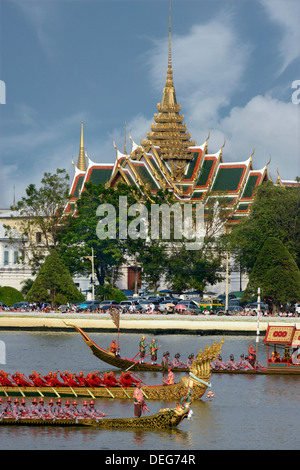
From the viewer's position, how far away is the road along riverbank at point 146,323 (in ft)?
195

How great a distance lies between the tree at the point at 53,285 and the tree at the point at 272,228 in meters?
13.0

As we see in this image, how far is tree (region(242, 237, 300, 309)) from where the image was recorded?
60688 millimetres

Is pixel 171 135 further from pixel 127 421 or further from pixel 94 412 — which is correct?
pixel 127 421

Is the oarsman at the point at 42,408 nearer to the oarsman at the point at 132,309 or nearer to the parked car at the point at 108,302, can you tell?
the oarsman at the point at 132,309

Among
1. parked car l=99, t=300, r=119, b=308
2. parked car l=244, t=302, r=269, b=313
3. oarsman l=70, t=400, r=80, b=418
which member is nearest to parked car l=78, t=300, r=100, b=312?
parked car l=99, t=300, r=119, b=308

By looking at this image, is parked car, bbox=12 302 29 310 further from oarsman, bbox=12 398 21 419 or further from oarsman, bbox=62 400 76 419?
oarsman, bbox=62 400 76 419

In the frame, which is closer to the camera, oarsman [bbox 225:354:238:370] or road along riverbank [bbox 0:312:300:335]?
oarsman [bbox 225:354:238:370]

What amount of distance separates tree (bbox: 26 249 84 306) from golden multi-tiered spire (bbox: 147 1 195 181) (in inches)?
1260

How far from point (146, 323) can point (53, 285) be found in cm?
805

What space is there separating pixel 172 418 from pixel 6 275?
198 feet

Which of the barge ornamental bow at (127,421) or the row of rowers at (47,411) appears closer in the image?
the barge ornamental bow at (127,421)

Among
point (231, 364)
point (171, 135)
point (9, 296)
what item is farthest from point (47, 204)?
point (231, 364)

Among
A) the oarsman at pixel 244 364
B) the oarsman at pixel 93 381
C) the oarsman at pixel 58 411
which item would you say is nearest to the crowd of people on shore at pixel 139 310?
the oarsman at pixel 244 364
